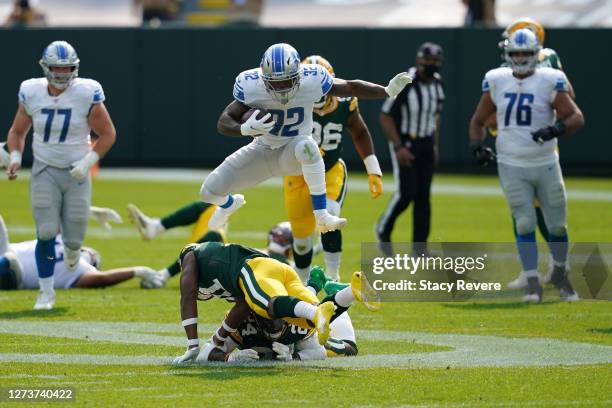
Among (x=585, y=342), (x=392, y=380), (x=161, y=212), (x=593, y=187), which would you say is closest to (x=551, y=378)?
(x=392, y=380)

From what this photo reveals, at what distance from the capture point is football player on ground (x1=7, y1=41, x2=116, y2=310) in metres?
8.84

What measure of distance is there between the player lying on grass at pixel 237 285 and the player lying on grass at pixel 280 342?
0.09 meters

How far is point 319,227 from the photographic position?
7695mm

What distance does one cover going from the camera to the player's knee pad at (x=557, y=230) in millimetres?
9266

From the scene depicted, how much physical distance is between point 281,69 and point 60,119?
2212 mm

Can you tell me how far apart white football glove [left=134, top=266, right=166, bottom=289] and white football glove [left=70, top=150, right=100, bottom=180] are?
1.32 meters

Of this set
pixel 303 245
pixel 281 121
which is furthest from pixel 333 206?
pixel 281 121

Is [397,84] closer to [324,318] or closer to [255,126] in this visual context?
[255,126]

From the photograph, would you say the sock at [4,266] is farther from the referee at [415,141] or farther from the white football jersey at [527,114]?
the white football jersey at [527,114]

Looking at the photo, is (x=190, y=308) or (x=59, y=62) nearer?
(x=190, y=308)

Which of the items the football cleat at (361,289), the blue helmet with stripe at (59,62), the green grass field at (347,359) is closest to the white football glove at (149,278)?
the green grass field at (347,359)

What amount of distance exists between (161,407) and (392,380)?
1208 mm

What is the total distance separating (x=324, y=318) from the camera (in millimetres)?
6207

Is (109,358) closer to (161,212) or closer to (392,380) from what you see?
(392,380)
